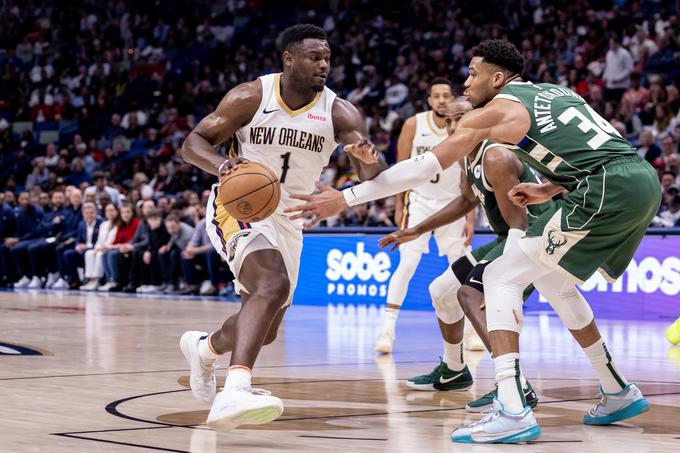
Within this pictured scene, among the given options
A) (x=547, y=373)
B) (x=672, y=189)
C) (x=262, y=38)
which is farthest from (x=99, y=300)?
(x=262, y=38)

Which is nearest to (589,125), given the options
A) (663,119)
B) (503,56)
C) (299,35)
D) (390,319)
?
(503,56)

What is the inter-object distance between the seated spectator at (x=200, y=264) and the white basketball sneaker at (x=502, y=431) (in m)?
11.9

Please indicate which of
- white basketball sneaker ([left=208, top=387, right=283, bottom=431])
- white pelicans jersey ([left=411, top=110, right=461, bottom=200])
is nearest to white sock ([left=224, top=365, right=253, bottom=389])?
white basketball sneaker ([left=208, top=387, right=283, bottom=431])

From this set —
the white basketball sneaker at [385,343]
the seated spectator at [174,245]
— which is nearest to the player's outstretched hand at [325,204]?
the white basketball sneaker at [385,343]

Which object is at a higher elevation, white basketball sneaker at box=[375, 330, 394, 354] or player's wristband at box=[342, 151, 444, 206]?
player's wristband at box=[342, 151, 444, 206]

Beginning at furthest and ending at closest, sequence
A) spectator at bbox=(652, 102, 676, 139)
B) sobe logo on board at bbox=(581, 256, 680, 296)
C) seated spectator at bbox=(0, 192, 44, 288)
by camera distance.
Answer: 1. seated spectator at bbox=(0, 192, 44, 288)
2. spectator at bbox=(652, 102, 676, 139)
3. sobe logo on board at bbox=(581, 256, 680, 296)

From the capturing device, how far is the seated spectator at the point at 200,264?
54.1ft

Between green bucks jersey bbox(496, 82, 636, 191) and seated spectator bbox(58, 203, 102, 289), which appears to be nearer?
green bucks jersey bbox(496, 82, 636, 191)

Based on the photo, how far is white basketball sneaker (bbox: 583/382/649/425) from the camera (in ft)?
17.0

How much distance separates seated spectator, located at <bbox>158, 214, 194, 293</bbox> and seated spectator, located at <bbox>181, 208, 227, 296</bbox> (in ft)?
0.66

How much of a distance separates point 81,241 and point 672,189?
10.3 m

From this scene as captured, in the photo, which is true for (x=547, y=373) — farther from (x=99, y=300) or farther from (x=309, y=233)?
(x=99, y=300)

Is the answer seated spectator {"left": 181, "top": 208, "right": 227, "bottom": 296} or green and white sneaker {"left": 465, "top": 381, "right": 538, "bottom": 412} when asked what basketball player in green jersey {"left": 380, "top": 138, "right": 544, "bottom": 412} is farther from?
seated spectator {"left": 181, "top": 208, "right": 227, "bottom": 296}

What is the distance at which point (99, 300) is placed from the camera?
15344 millimetres
